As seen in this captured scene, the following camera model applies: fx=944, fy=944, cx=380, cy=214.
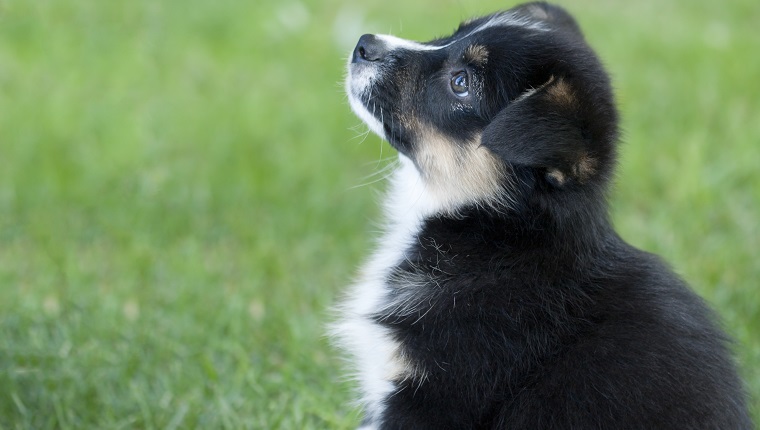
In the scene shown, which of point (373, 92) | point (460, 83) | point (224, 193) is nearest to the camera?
point (460, 83)

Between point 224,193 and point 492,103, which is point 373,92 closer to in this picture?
point 492,103

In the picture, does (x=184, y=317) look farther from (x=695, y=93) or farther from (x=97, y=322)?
(x=695, y=93)

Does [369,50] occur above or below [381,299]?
above

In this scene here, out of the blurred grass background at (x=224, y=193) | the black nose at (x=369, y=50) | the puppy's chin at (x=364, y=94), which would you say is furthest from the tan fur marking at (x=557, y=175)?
the blurred grass background at (x=224, y=193)

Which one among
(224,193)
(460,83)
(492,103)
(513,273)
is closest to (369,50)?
(460,83)

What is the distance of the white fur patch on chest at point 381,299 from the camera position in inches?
134

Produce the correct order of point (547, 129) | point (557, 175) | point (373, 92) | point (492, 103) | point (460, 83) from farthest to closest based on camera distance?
point (373, 92)
point (460, 83)
point (492, 103)
point (557, 175)
point (547, 129)

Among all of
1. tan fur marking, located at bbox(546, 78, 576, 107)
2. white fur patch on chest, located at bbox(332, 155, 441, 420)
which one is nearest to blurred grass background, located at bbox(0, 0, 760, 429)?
white fur patch on chest, located at bbox(332, 155, 441, 420)

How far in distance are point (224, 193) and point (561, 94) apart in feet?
11.1

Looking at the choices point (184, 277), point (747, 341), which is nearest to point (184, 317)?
point (184, 277)

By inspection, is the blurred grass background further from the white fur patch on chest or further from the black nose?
the black nose

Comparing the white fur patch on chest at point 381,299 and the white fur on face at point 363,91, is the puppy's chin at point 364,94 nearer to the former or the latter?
the white fur on face at point 363,91

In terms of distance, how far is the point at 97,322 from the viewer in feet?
15.3

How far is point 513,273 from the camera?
Answer: 339 cm
